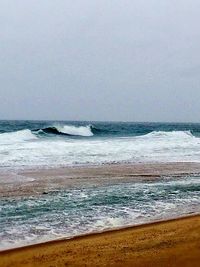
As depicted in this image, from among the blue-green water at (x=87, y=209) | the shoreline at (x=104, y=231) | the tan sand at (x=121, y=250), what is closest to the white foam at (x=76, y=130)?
the blue-green water at (x=87, y=209)

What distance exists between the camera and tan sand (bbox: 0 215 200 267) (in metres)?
5.28

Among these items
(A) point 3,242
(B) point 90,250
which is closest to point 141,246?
(B) point 90,250

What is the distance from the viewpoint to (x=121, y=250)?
18.9 ft

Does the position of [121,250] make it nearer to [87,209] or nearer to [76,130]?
[87,209]

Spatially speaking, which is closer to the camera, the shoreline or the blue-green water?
the shoreline

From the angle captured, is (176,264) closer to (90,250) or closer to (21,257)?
(90,250)

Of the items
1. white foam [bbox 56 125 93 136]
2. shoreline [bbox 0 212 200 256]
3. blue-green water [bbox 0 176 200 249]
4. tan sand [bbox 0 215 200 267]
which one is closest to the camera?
tan sand [bbox 0 215 200 267]

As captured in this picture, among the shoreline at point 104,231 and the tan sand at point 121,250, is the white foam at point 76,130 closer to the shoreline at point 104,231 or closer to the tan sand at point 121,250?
the shoreline at point 104,231

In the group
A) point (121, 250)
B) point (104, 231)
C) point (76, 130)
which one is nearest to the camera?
point (121, 250)

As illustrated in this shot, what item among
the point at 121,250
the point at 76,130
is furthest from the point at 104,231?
the point at 76,130

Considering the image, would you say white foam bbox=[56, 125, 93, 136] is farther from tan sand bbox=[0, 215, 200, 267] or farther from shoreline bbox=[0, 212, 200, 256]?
tan sand bbox=[0, 215, 200, 267]

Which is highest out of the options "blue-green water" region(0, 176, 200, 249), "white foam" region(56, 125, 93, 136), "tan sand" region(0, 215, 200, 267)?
"white foam" region(56, 125, 93, 136)

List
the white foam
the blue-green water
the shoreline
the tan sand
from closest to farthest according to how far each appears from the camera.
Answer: the tan sand, the shoreline, the blue-green water, the white foam


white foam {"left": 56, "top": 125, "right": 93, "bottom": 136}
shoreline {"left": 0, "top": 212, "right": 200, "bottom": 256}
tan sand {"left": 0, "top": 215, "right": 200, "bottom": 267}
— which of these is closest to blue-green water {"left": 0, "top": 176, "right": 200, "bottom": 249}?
shoreline {"left": 0, "top": 212, "right": 200, "bottom": 256}
